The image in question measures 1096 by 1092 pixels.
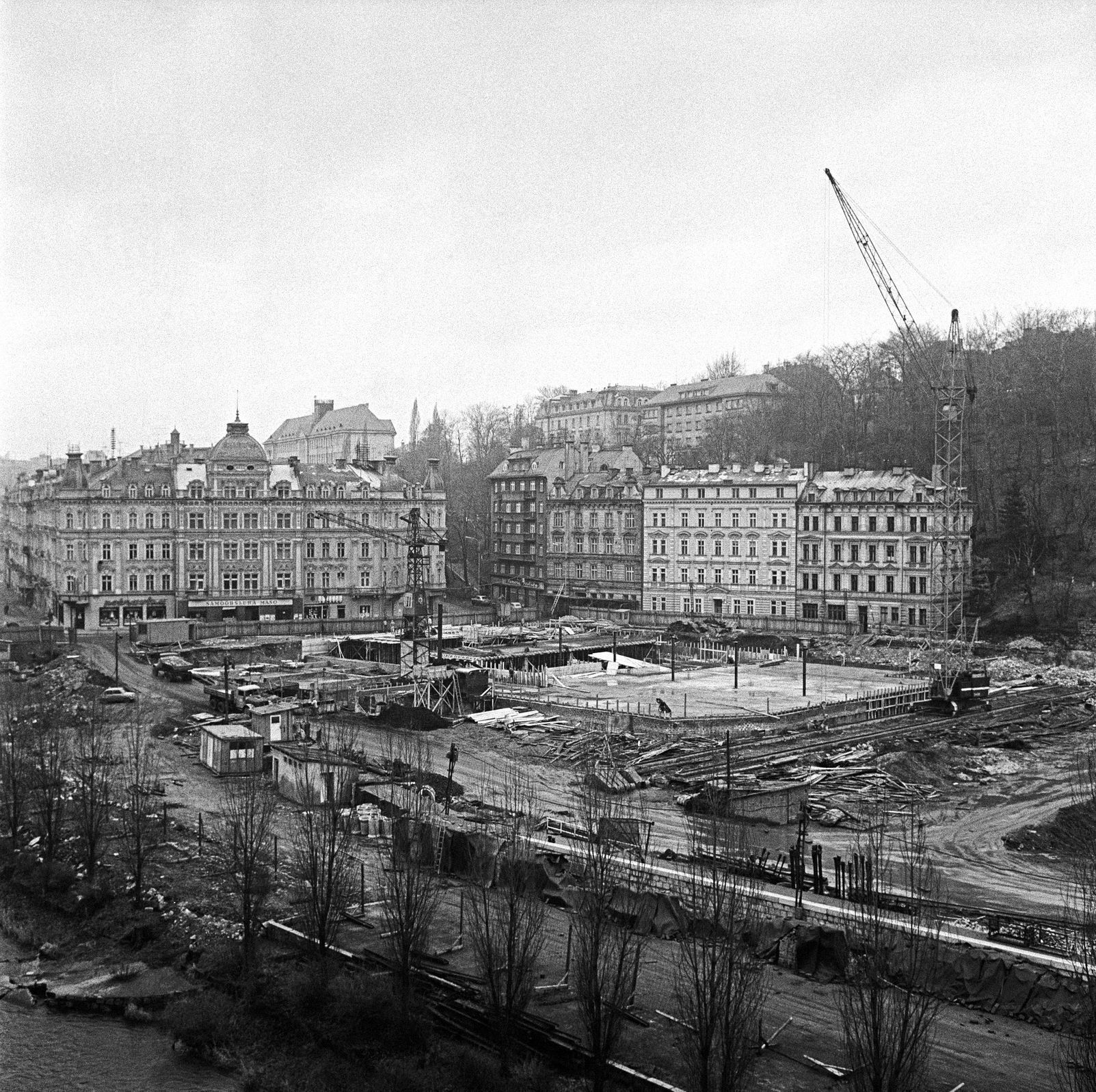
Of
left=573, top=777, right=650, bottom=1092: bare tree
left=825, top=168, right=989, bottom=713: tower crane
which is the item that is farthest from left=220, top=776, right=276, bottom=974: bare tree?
left=825, top=168, right=989, bottom=713: tower crane

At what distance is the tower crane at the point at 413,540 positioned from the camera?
62406mm

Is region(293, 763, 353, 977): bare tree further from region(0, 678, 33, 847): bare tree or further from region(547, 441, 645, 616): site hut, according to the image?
region(547, 441, 645, 616): site hut

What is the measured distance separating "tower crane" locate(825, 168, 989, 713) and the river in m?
34.0

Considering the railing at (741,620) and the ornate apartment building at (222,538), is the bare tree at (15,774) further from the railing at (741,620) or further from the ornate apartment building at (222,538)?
the railing at (741,620)

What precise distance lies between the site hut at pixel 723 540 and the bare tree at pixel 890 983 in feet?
152

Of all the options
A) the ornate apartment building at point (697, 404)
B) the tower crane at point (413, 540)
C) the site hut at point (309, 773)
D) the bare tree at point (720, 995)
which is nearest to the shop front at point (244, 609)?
the tower crane at point (413, 540)

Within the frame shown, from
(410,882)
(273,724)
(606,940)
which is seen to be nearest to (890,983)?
(606,940)

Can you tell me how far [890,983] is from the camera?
1723 cm

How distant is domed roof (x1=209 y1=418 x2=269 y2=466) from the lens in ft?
230

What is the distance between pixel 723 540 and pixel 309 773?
43.8 meters

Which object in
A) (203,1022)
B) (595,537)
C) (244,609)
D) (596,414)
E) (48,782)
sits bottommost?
(203,1022)

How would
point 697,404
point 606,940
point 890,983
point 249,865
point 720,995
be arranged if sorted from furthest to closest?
point 697,404 < point 249,865 < point 606,940 < point 890,983 < point 720,995

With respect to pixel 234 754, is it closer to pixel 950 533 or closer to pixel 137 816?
pixel 137 816

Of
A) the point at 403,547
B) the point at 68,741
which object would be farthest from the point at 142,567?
the point at 68,741
